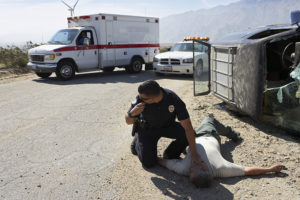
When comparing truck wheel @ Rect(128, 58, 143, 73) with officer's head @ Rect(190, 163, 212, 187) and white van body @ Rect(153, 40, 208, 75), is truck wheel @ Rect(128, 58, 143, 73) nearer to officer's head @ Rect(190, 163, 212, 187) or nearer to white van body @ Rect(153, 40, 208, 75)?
white van body @ Rect(153, 40, 208, 75)

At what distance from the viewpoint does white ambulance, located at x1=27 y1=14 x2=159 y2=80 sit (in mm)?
12133

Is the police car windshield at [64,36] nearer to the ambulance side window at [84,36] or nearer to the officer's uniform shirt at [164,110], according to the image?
the ambulance side window at [84,36]

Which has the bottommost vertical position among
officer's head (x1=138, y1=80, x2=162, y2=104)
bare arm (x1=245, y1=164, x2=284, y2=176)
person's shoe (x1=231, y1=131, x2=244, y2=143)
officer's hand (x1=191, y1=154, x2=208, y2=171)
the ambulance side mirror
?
bare arm (x1=245, y1=164, x2=284, y2=176)

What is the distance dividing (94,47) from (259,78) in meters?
9.07

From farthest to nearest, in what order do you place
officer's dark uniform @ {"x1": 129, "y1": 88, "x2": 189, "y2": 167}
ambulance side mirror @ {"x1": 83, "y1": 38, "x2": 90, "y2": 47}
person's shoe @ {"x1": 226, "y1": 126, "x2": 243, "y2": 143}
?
1. ambulance side mirror @ {"x1": 83, "y1": 38, "x2": 90, "y2": 47}
2. person's shoe @ {"x1": 226, "y1": 126, "x2": 243, "y2": 143}
3. officer's dark uniform @ {"x1": 129, "y1": 88, "x2": 189, "y2": 167}

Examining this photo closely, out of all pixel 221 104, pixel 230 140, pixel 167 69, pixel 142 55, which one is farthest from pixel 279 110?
pixel 142 55

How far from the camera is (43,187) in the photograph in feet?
11.7

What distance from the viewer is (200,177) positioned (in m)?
3.40

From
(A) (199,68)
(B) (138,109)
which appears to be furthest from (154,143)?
(A) (199,68)

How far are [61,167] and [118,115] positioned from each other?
2815 millimetres

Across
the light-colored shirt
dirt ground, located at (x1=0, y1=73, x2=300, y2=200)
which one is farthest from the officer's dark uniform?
the light-colored shirt

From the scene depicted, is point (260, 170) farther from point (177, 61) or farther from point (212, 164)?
point (177, 61)

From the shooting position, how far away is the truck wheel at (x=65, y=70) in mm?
12219

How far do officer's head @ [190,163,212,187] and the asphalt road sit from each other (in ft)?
3.57
